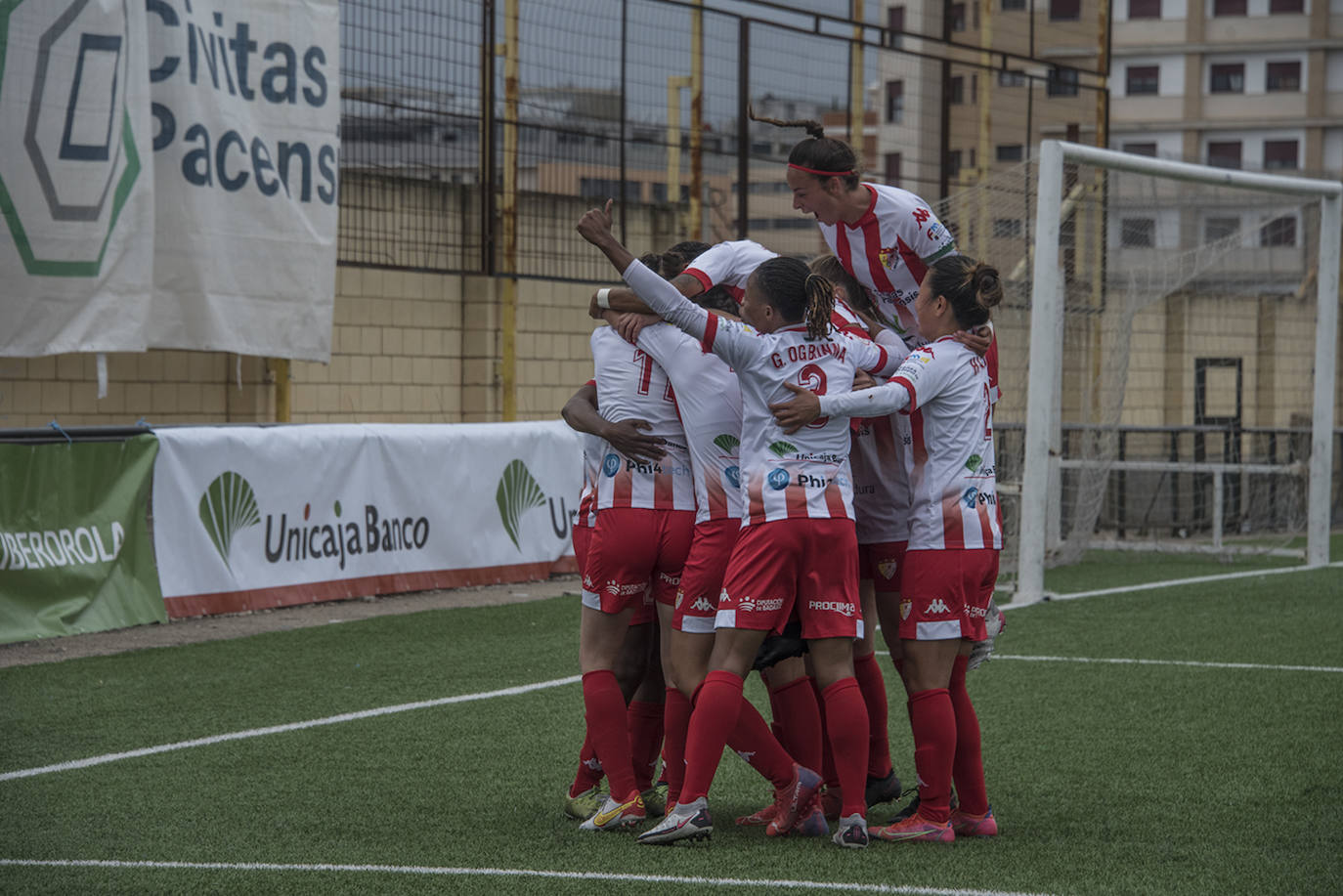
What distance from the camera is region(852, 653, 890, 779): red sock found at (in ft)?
18.4

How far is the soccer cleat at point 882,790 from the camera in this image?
5645 millimetres

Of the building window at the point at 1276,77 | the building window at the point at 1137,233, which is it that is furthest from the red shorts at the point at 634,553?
the building window at the point at 1276,77

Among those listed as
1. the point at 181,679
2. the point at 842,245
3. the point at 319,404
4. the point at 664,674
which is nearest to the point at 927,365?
the point at 842,245

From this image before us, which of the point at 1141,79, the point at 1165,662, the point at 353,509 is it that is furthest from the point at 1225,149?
the point at 1165,662

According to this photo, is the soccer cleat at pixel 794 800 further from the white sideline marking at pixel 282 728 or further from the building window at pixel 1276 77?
the building window at pixel 1276 77

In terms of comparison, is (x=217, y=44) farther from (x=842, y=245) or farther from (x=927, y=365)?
(x=927, y=365)

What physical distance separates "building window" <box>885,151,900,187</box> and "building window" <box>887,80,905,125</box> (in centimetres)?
49

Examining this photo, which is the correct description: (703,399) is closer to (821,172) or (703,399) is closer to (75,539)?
(821,172)

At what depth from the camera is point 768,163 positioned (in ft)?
57.0

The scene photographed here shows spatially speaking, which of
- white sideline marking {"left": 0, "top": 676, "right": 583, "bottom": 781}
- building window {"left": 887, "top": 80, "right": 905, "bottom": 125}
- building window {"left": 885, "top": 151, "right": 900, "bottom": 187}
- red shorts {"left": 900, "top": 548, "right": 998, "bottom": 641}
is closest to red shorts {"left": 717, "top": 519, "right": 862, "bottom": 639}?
red shorts {"left": 900, "top": 548, "right": 998, "bottom": 641}

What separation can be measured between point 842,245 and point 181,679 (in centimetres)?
451

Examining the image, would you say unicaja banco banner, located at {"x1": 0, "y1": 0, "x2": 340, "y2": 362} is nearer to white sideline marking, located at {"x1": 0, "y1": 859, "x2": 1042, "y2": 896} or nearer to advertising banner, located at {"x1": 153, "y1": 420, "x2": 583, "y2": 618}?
advertising banner, located at {"x1": 153, "y1": 420, "x2": 583, "y2": 618}

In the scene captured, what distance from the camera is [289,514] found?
10.9 metres

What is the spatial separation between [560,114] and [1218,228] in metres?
6.64
